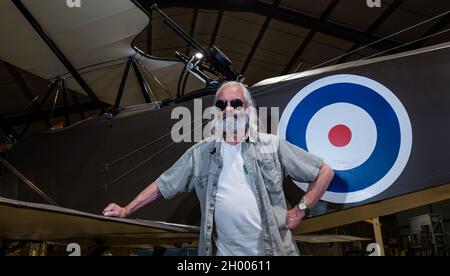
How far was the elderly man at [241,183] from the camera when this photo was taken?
1706mm

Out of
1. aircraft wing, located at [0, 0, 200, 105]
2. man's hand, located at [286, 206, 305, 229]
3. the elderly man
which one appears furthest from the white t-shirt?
aircraft wing, located at [0, 0, 200, 105]

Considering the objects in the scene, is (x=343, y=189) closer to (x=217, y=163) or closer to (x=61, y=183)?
(x=217, y=163)

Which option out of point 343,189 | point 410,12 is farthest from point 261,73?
A: point 343,189

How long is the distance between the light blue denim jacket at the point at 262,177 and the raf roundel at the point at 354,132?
1.31ft

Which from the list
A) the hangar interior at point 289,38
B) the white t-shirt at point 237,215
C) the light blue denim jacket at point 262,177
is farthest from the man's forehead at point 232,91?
the hangar interior at point 289,38

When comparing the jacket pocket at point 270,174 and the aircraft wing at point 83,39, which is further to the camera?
the aircraft wing at point 83,39

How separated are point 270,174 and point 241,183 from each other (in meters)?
0.14

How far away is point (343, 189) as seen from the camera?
212 centimetres

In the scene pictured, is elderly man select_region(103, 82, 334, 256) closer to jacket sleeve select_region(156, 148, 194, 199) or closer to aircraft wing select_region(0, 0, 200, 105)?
jacket sleeve select_region(156, 148, 194, 199)

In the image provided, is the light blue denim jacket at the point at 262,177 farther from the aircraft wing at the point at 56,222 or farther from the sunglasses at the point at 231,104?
the aircraft wing at the point at 56,222

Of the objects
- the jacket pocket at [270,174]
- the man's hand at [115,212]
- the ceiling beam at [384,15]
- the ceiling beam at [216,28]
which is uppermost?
the ceiling beam at [216,28]

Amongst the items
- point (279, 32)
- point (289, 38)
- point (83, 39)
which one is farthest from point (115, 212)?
point (289, 38)

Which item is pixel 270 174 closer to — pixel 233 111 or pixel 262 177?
pixel 262 177

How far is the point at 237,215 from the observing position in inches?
68.3
